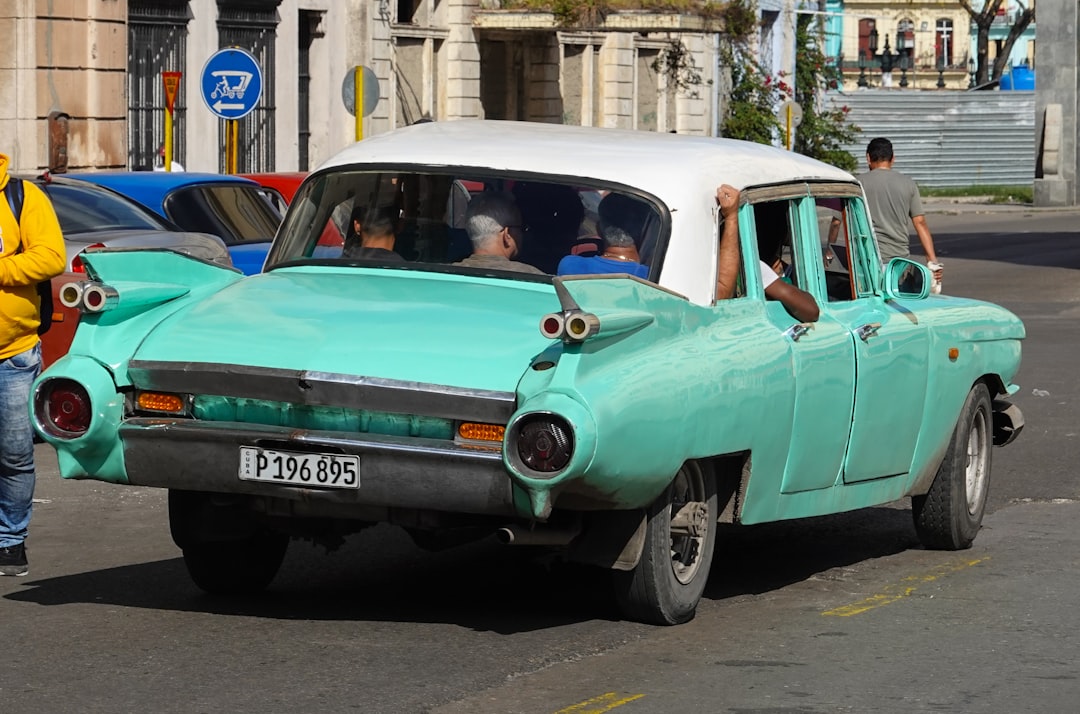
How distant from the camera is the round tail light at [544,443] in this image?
655 cm

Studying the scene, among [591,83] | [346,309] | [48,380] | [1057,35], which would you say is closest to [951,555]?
[346,309]

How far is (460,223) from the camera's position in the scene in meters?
7.85

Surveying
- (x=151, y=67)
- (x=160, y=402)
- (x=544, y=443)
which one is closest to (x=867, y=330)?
(x=544, y=443)

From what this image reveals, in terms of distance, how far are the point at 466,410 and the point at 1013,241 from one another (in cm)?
3396

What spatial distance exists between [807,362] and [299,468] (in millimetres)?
2036

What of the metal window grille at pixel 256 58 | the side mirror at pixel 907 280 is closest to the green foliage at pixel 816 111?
the metal window grille at pixel 256 58

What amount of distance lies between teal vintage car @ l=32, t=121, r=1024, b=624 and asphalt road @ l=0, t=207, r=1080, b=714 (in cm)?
30

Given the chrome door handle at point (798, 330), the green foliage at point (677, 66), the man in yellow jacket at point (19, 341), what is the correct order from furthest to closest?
the green foliage at point (677, 66)
the man in yellow jacket at point (19, 341)
the chrome door handle at point (798, 330)

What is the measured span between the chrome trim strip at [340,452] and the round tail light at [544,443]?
11 cm

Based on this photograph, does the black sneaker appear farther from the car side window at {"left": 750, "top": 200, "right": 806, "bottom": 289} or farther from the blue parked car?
the blue parked car

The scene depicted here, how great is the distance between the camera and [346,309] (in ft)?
23.7

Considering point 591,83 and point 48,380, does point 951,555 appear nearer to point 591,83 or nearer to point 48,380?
point 48,380

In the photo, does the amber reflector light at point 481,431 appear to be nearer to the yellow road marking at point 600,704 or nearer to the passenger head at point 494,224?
the yellow road marking at point 600,704

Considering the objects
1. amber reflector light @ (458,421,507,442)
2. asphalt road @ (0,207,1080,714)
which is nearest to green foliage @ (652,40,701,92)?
asphalt road @ (0,207,1080,714)
